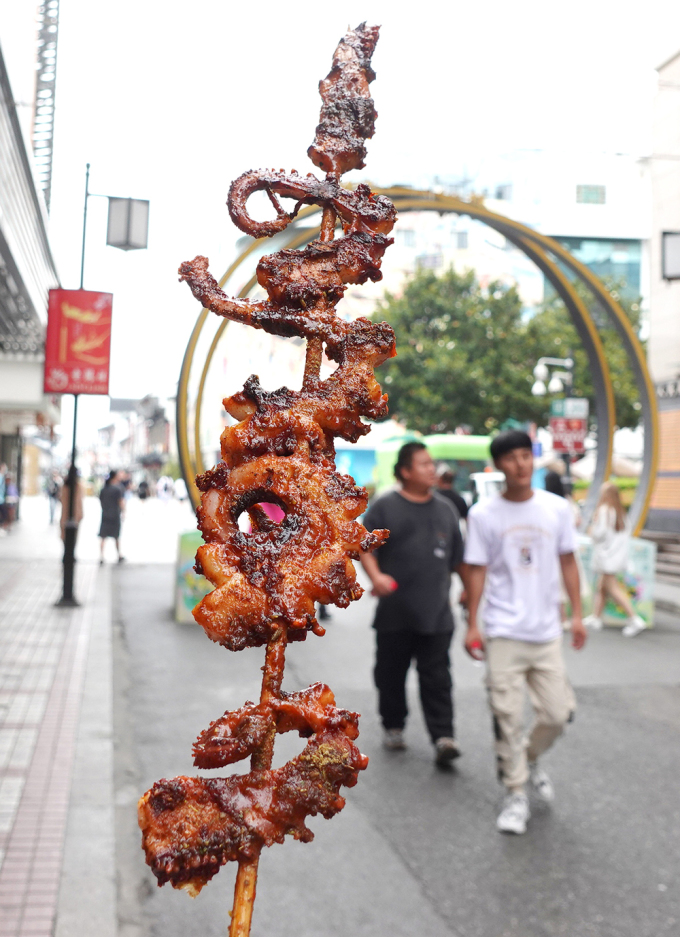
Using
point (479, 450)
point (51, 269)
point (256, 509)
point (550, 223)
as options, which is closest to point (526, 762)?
point (256, 509)

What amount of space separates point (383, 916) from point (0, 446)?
88.7 feet

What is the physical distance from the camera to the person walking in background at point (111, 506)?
635 inches

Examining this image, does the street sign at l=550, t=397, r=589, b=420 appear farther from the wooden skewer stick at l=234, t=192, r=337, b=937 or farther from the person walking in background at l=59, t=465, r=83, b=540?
the wooden skewer stick at l=234, t=192, r=337, b=937

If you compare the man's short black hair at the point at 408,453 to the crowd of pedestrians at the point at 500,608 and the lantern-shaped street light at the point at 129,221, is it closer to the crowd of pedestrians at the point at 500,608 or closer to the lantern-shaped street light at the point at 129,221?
the crowd of pedestrians at the point at 500,608

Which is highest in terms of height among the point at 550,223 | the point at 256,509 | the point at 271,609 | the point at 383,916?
the point at 550,223

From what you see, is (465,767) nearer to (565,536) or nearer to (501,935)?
(565,536)

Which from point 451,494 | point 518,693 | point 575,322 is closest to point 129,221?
point 451,494

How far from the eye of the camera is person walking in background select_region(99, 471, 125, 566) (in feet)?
52.9

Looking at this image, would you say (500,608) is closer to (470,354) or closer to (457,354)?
(457,354)

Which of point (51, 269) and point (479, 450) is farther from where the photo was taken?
point (479, 450)

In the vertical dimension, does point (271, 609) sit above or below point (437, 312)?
below

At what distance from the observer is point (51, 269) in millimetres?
16484

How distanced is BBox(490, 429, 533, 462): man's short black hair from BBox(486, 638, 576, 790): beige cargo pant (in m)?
0.95

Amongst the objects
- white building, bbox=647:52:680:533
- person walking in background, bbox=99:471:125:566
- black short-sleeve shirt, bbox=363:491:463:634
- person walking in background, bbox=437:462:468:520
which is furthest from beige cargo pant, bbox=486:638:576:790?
white building, bbox=647:52:680:533
